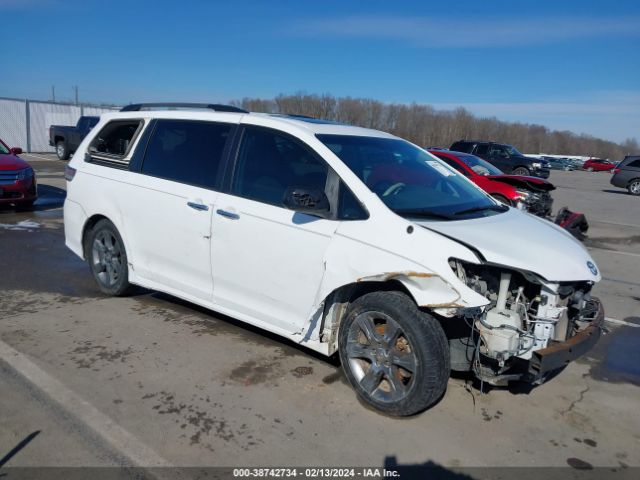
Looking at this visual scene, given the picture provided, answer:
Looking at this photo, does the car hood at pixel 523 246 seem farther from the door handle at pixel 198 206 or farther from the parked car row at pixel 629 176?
the parked car row at pixel 629 176

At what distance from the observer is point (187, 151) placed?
486cm

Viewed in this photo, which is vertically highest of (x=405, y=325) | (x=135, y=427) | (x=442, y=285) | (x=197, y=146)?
(x=197, y=146)

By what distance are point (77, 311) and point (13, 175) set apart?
6717 mm

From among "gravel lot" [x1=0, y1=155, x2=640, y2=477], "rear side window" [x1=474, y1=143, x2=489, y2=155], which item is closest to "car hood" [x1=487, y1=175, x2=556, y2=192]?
"gravel lot" [x1=0, y1=155, x2=640, y2=477]

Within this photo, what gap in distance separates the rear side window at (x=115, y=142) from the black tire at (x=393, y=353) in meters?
3.01

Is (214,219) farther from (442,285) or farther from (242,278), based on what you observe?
(442,285)

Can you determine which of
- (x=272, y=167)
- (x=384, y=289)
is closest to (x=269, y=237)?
(x=272, y=167)

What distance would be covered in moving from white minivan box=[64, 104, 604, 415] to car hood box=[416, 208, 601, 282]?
0.01 metres

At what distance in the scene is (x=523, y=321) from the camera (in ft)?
11.4

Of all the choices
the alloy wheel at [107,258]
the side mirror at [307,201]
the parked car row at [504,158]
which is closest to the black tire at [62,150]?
the parked car row at [504,158]

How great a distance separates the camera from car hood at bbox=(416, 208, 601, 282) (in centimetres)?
338

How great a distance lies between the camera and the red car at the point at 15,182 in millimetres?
10438

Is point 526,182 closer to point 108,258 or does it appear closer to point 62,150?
point 108,258

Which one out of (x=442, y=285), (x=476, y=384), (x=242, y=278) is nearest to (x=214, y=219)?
(x=242, y=278)
